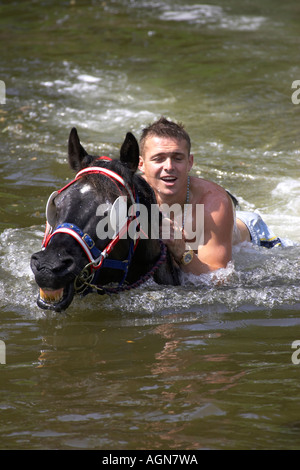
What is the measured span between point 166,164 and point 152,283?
947 mm

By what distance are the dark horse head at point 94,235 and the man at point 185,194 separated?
71cm

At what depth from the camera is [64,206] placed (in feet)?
12.9

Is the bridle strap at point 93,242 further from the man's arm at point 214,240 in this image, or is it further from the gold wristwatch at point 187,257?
the man's arm at point 214,240

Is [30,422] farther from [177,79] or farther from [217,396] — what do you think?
[177,79]

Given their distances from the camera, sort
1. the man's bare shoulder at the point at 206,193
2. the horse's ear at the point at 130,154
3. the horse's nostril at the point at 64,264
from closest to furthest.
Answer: the horse's nostril at the point at 64,264 < the horse's ear at the point at 130,154 < the man's bare shoulder at the point at 206,193

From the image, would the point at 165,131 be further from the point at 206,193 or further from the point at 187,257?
the point at 187,257

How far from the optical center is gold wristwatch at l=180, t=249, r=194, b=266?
4921 millimetres

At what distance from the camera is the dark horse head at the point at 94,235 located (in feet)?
12.3

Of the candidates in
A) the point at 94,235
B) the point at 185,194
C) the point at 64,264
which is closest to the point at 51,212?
the point at 94,235

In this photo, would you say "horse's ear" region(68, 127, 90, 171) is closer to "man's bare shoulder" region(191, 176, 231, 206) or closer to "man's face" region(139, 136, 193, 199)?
"man's face" region(139, 136, 193, 199)

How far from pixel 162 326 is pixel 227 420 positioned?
4.57 ft

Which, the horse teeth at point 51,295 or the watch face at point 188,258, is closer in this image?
the horse teeth at point 51,295

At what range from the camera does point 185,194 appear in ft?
17.5

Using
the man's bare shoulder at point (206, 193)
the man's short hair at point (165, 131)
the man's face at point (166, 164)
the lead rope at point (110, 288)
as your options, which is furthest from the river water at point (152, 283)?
the man's short hair at point (165, 131)
